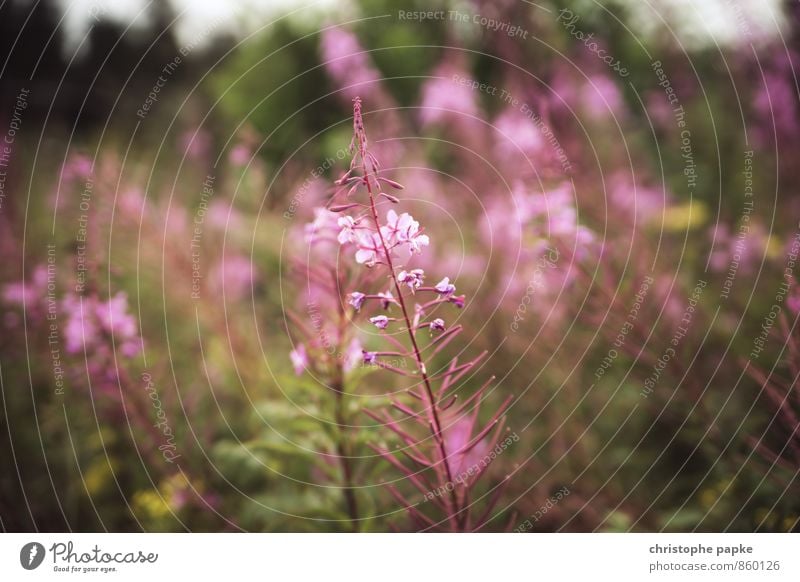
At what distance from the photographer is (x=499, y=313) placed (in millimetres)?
2359

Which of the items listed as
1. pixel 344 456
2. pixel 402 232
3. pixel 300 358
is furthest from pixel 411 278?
pixel 344 456

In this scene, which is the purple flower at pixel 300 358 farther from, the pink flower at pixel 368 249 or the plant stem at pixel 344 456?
the pink flower at pixel 368 249

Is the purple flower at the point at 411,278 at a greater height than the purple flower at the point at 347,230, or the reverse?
the purple flower at the point at 347,230

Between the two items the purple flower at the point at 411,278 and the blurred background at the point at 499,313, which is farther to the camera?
the blurred background at the point at 499,313

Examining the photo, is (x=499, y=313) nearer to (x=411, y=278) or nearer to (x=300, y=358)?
(x=300, y=358)

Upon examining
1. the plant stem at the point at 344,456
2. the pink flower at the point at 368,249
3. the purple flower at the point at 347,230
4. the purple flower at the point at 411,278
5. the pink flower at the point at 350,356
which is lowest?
the plant stem at the point at 344,456

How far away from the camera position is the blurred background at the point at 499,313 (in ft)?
5.65

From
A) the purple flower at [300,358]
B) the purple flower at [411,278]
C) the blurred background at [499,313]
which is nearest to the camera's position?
the purple flower at [411,278]

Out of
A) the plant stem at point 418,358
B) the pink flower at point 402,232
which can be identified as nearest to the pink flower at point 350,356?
the plant stem at point 418,358

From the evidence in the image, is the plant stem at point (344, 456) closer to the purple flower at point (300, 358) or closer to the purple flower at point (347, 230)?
the purple flower at point (300, 358)

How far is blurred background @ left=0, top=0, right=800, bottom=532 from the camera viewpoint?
5.65ft

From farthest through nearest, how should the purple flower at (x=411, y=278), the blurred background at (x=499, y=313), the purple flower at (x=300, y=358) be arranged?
the blurred background at (x=499, y=313) < the purple flower at (x=300, y=358) < the purple flower at (x=411, y=278)
